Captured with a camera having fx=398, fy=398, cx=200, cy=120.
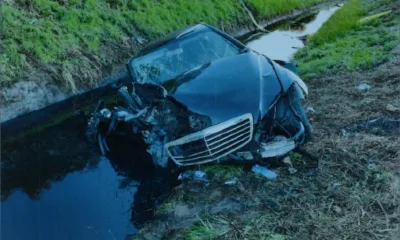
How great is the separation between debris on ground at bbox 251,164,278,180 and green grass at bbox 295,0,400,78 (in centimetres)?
465

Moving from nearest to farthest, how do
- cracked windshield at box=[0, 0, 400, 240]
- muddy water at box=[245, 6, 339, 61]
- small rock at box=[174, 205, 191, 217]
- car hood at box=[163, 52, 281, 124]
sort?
cracked windshield at box=[0, 0, 400, 240]
small rock at box=[174, 205, 191, 217]
car hood at box=[163, 52, 281, 124]
muddy water at box=[245, 6, 339, 61]

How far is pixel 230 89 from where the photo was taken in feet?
16.2

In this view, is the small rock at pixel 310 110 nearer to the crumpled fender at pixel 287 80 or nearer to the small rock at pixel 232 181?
the crumpled fender at pixel 287 80

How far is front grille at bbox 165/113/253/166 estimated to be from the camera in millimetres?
4648

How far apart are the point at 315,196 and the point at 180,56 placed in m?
3.04

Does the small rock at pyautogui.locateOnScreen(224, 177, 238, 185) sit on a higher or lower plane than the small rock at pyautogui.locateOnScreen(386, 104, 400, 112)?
higher

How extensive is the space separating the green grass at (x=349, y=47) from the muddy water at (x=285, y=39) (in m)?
0.82

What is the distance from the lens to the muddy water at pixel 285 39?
41.6 ft

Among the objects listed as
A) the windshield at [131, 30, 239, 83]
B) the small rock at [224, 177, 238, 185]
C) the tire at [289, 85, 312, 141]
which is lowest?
the small rock at [224, 177, 238, 185]

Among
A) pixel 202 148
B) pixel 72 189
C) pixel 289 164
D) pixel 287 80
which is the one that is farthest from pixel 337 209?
pixel 72 189

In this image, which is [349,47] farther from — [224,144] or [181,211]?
[181,211]

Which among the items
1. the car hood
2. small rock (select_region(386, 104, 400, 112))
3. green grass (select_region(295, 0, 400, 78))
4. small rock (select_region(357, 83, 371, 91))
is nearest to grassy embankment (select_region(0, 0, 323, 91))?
green grass (select_region(295, 0, 400, 78))

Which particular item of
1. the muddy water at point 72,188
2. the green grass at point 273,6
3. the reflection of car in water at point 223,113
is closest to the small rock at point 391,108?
the reflection of car in water at point 223,113

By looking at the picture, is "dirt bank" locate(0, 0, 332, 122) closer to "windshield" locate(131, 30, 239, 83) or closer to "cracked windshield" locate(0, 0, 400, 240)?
"cracked windshield" locate(0, 0, 400, 240)
